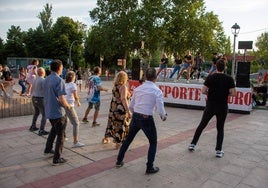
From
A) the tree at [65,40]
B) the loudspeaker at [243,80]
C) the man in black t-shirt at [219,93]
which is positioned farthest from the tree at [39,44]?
the man in black t-shirt at [219,93]

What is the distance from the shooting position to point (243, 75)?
11125 mm

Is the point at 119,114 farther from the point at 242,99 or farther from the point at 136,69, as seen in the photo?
the point at 136,69

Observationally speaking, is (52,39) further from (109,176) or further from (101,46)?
(109,176)

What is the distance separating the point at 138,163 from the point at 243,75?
7.95 m

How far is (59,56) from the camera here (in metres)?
50.0

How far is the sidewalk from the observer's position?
161 inches

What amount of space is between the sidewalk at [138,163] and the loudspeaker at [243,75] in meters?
3.93

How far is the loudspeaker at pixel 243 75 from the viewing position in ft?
36.1

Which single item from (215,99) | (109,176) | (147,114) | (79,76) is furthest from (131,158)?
(79,76)

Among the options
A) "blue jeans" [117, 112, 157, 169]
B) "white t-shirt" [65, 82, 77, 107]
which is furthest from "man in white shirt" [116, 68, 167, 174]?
"white t-shirt" [65, 82, 77, 107]

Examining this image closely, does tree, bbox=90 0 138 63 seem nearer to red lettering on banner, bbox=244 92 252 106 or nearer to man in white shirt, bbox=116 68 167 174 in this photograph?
red lettering on banner, bbox=244 92 252 106

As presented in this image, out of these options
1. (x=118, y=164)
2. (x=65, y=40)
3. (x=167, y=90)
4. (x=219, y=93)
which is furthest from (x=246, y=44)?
(x=65, y=40)

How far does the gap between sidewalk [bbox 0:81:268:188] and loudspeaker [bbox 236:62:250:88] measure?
3935 millimetres

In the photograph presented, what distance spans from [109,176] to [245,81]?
860cm
